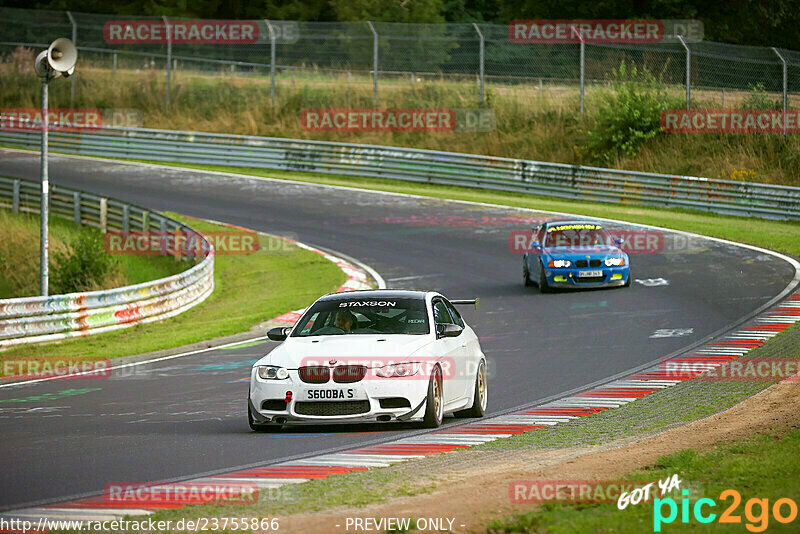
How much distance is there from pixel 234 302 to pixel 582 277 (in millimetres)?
7026

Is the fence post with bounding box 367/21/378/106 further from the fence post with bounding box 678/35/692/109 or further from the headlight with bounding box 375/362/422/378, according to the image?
the headlight with bounding box 375/362/422/378

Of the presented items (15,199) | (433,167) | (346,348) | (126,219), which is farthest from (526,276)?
(15,199)

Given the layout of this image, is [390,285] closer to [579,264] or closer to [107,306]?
[579,264]

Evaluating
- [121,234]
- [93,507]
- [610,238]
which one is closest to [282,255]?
[121,234]

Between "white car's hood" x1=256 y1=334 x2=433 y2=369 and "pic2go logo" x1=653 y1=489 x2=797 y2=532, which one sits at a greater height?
"pic2go logo" x1=653 y1=489 x2=797 y2=532

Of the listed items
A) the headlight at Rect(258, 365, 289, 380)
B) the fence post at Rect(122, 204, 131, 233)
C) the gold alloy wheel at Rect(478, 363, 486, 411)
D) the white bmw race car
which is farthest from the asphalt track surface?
the fence post at Rect(122, 204, 131, 233)

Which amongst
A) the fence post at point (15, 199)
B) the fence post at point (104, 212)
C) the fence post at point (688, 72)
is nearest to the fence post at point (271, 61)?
the fence post at point (15, 199)

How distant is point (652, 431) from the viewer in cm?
1005

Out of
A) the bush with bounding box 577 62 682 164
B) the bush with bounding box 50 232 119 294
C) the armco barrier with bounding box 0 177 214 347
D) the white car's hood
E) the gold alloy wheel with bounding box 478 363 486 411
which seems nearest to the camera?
the white car's hood

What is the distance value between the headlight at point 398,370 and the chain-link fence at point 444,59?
27.1 m

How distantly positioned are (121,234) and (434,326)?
2135cm

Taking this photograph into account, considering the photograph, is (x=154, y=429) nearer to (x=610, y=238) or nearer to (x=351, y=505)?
(x=351, y=505)

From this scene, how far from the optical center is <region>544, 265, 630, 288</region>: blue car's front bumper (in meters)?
22.1

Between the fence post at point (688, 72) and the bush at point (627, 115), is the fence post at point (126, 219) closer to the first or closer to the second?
the bush at point (627, 115)
